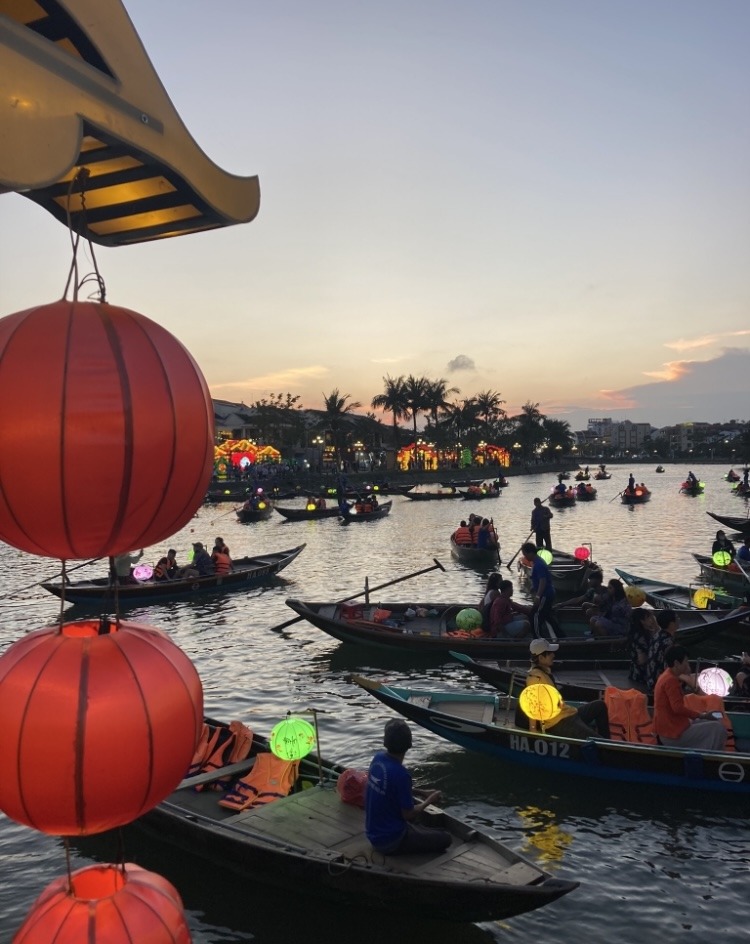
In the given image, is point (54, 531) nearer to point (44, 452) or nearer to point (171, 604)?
point (44, 452)

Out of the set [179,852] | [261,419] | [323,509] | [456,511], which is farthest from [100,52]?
[261,419]

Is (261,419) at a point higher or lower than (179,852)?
higher

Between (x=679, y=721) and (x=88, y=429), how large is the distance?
32.6 ft

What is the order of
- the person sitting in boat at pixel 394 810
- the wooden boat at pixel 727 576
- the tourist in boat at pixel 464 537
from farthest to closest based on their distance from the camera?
1. the tourist in boat at pixel 464 537
2. the wooden boat at pixel 727 576
3. the person sitting in boat at pixel 394 810

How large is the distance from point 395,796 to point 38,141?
21.8 ft

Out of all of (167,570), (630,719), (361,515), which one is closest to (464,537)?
(167,570)

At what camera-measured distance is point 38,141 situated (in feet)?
11.0

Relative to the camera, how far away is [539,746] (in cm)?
1127

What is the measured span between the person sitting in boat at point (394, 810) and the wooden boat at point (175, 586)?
1628cm

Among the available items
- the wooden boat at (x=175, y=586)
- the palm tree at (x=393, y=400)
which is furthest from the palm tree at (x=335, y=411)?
the wooden boat at (x=175, y=586)

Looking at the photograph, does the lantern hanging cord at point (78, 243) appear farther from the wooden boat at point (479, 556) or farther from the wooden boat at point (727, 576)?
the wooden boat at point (479, 556)

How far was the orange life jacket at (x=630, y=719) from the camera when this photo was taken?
11188 millimetres

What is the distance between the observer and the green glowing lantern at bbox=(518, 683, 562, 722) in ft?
36.3

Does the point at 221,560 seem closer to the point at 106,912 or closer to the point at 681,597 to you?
the point at 681,597
